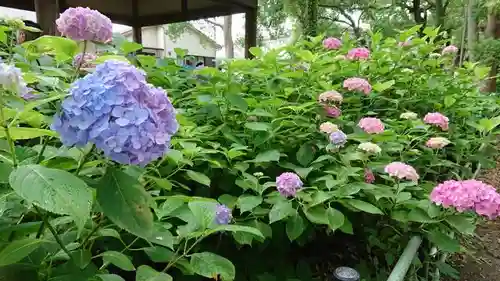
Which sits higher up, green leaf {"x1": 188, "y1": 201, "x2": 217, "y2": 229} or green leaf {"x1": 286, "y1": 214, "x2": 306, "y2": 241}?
green leaf {"x1": 188, "y1": 201, "x2": 217, "y2": 229}

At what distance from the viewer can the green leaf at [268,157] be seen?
123 centimetres

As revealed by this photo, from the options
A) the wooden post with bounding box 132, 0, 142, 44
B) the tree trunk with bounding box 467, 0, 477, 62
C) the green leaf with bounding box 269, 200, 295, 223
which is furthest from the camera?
the wooden post with bounding box 132, 0, 142, 44

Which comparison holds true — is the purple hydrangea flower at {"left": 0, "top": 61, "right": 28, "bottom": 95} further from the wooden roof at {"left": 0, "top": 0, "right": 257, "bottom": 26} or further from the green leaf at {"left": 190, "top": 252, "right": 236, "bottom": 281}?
the wooden roof at {"left": 0, "top": 0, "right": 257, "bottom": 26}

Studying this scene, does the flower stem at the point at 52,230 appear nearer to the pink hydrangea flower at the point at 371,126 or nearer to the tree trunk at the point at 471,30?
the pink hydrangea flower at the point at 371,126

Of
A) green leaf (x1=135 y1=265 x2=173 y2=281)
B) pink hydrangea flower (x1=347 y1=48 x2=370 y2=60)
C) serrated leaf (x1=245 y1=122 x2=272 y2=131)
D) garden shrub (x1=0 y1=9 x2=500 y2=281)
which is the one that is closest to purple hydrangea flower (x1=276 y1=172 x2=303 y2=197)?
garden shrub (x1=0 y1=9 x2=500 y2=281)

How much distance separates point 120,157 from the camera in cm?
52

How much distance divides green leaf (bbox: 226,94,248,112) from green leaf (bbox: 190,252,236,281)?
722 mm

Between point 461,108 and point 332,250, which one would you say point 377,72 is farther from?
point 332,250

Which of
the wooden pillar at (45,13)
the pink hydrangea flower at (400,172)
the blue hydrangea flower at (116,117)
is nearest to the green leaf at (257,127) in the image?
the pink hydrangea flower at (400,172)

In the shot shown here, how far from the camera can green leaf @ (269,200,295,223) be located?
102 centimetres

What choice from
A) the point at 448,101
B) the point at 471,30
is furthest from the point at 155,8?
the point at 448,101

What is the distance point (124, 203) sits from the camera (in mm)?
543

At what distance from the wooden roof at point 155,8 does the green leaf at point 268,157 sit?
5.51 m

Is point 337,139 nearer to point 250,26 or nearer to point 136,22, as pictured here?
point 250,26
